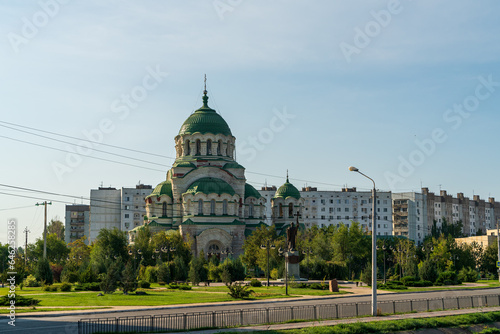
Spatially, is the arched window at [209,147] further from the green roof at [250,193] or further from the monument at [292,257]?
the monument at [292,257]

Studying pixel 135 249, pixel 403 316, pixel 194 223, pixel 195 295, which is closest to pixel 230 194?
pixel 194 223

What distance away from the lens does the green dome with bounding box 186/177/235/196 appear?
235ft

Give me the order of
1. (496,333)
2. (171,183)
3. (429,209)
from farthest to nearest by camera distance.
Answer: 1. (429,209)
2. (171,183)
3. (496,333)

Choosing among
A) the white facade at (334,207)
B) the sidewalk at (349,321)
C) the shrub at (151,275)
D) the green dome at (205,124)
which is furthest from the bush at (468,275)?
the white facade at (334,207)

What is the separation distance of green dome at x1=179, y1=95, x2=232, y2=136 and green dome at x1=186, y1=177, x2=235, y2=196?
7.70m

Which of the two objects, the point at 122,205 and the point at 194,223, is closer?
the point at 194,223

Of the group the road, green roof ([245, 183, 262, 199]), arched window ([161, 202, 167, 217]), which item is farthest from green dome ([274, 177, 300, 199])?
the road

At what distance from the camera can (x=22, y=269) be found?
52688 millimetres

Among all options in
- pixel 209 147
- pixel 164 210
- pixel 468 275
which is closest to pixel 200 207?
pixel 164 210

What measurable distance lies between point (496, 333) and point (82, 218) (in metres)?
116

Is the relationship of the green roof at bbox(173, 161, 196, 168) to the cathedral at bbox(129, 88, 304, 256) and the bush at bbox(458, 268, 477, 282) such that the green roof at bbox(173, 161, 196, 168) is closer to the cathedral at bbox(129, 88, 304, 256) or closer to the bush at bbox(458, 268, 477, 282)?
the cathedral at bbox(129, 88, 304, 256)

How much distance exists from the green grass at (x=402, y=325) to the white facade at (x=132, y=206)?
9048 centimetres

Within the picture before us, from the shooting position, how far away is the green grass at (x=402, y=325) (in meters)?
22.4

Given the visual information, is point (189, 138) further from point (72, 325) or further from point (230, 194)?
point (72, 325)
